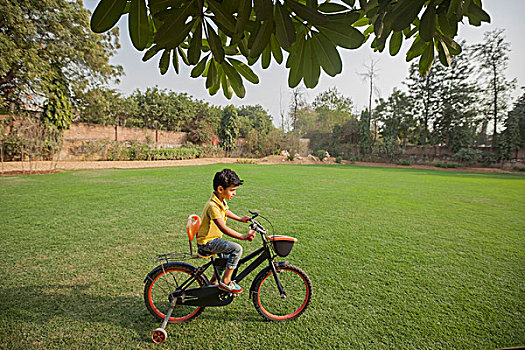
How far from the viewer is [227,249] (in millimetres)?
2037

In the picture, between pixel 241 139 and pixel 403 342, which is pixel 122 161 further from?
pixel 403 342

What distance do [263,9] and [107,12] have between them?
21.3 inches

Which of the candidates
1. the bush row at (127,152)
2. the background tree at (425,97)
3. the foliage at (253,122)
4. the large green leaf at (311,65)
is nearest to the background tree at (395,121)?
the background tree at (425,97)

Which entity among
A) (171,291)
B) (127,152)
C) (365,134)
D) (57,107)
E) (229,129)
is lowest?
(171,291)

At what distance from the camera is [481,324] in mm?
2180

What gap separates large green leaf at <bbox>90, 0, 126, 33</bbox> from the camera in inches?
33.5

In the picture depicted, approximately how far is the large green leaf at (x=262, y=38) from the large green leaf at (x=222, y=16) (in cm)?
11

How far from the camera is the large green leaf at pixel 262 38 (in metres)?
0.92

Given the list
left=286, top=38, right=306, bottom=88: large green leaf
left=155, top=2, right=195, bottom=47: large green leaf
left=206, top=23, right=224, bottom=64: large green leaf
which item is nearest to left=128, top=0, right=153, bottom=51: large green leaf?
left=155, top=2, right=195, bottom=47: large green leaf

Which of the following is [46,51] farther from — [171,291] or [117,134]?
[171,291]

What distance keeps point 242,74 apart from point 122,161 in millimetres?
18653

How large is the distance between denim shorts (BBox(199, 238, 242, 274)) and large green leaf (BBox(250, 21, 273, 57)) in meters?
1.49

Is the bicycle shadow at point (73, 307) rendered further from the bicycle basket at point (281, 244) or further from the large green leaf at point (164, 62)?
the large green leaf at point (164, 62)

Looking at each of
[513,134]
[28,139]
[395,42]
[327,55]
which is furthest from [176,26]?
[513,134]
